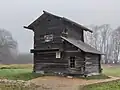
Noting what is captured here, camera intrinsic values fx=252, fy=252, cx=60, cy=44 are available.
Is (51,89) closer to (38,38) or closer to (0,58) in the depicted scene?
(38,38)

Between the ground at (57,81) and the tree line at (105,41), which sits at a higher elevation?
the tree line at (105,41)

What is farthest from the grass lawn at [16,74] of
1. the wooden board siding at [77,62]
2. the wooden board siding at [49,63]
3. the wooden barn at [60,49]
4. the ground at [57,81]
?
the wooden board siding at [77,62]

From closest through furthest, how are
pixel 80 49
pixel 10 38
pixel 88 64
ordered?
pixel 80 49 → pixel 88 64 → pixel 10 38

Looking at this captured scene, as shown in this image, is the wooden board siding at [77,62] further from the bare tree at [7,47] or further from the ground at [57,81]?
the bare tree at [7,47]

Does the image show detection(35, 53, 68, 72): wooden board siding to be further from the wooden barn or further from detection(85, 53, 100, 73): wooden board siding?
detection(85, 53, 100, 73): wooden board siding

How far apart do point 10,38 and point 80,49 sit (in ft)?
235

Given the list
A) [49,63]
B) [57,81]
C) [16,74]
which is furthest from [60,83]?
[49,63]

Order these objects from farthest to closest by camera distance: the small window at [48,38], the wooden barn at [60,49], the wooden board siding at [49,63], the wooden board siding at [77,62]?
the small window at [48,38], the wooden board siding at [49,63], the wooden barn at [60,49], the wooden board siding at [77,62]

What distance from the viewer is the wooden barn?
2859cm

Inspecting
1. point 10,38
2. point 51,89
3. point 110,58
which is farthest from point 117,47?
point 51,89

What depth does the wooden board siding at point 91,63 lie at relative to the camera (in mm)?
29141

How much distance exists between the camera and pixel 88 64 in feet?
96.8

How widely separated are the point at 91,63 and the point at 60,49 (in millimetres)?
4451

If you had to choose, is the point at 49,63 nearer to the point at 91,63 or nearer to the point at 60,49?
the point at 60,49
